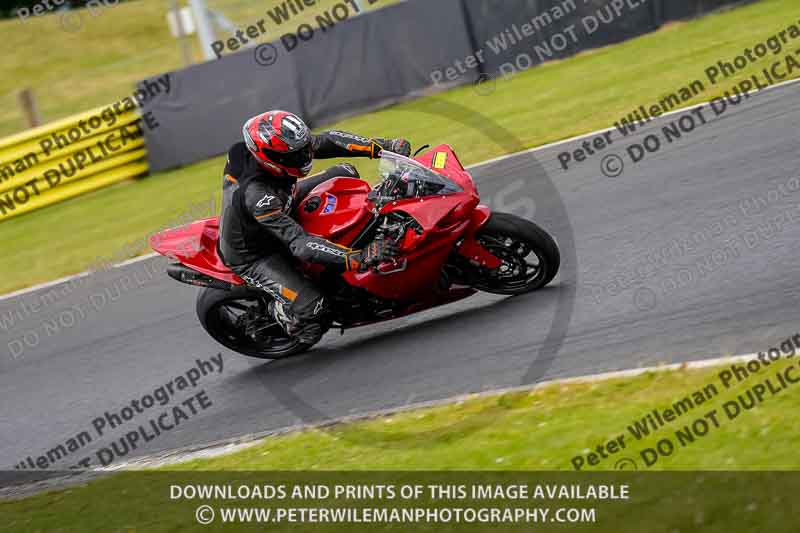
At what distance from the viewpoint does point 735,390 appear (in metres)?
5.25

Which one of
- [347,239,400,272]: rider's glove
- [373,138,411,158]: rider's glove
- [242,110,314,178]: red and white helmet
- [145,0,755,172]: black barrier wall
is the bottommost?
[145,0,755,172]: black barrier wall

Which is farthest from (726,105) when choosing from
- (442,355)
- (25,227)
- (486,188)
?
(25,227)

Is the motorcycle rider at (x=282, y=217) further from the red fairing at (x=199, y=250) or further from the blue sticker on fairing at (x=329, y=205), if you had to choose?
the blue sticker on fairing at (x=329, y=205)

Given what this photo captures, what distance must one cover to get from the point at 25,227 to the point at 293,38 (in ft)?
18.1

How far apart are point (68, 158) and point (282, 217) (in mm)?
11488

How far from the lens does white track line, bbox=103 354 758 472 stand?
18.8ft

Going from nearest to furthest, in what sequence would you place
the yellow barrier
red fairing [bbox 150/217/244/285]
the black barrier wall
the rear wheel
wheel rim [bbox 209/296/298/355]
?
red fairing [bbox 150/217/244/285], the rear wheel, wheel rim [bbox 209/296/298/355], the yellow barrier, the black barrier wall

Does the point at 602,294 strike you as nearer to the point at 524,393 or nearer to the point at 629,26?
the point at 524,393

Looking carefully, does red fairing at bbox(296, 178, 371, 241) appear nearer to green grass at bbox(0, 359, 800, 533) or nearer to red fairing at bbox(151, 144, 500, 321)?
red fairing at bbox(151, 144, 500, 321)

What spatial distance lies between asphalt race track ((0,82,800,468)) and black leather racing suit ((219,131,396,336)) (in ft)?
2.40

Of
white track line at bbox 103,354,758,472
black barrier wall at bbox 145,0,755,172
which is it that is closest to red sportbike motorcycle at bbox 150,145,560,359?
white track line at bbox 103,354,758,472

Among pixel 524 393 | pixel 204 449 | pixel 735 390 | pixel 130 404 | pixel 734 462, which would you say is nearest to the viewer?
pixel 734 462

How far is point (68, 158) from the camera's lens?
17312 millimetres

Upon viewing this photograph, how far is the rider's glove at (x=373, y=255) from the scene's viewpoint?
22.5 ft
